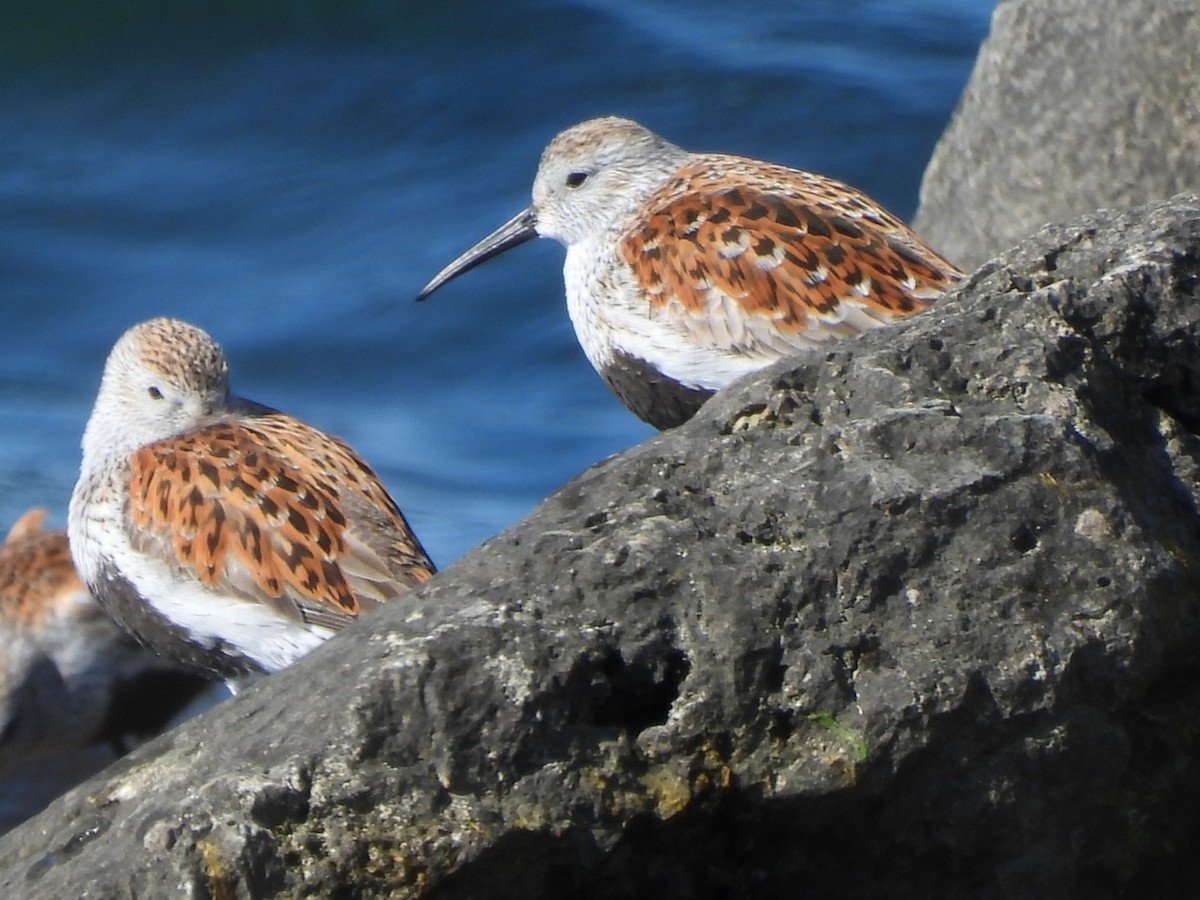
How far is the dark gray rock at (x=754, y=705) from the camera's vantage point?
294cm

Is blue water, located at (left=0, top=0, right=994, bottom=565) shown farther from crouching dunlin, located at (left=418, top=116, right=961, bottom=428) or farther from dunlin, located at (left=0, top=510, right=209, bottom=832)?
crouching dunlin, located at (left=418, top=116, right=961, bottom=428)

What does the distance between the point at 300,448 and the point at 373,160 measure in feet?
31.3

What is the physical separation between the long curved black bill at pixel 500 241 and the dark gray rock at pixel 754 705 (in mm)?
4059

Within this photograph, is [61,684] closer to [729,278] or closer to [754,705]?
[729,278]

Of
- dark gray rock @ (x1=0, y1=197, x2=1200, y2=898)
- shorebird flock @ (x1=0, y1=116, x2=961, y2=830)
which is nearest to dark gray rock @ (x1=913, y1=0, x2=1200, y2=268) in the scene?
shorebird flock @ (x1=0, y1=116, x2=961, y2=830)

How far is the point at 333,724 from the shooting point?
2.96 metres

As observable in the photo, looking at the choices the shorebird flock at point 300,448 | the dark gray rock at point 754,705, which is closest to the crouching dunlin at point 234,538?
the shorebird flock at point 300,448

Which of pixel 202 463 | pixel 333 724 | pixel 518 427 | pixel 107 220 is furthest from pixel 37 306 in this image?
pixel 333 724

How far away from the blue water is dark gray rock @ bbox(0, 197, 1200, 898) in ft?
31.5

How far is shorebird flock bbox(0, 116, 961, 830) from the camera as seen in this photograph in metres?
5.34

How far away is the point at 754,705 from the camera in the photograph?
3.08 meters

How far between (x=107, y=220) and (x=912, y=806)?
1254 cm

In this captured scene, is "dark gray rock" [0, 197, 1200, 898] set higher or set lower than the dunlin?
lower

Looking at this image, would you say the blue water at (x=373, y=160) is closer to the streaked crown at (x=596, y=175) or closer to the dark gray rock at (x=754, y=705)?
the streaked crown at (x=596, y=175)
